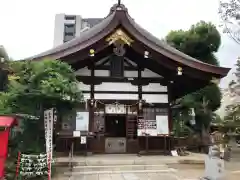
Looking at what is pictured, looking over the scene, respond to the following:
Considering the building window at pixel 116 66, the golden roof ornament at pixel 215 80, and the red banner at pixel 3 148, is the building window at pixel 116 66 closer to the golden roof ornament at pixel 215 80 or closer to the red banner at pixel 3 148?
the golden roof ornament at pixel 215 80

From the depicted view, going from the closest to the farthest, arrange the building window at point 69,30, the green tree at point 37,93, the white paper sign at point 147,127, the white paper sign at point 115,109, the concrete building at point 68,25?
the green tree at point 37,93 < the white paper sign at point 147,127 < the white paper sign at point 115,109 < the concrete building at point 68,25 < the building window at point 69,30

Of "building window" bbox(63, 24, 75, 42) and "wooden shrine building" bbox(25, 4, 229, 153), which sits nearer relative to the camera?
"wooden shrine building" bbox(25, 4, 229, 153)

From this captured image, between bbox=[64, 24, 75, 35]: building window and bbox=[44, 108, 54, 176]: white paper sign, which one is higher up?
bbox=[64, 24, 75, 35]: building window

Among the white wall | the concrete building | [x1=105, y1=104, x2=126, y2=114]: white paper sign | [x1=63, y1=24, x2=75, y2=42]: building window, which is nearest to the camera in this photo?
[x1=105, y1=104, x2=126, y2=114]: white paper sign

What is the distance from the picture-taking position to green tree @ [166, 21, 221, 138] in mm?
19078

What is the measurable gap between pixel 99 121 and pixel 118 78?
1980 mm

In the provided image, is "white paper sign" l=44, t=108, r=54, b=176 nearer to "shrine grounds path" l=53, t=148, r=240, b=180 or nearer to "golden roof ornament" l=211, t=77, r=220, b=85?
"shrine grounds path" l=53, t=148, r=240, b=180

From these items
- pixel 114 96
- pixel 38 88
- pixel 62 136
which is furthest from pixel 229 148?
pixel 38 88

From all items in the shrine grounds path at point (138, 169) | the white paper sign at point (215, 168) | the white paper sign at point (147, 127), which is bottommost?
the shrine grounds path at point (138, 169)

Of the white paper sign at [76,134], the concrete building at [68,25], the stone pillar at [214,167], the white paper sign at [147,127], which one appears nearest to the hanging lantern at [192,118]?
the white paper sign at [147,127]

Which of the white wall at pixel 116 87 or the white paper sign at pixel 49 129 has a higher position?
the white wall at pixel 116 87

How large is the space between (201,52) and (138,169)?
47.0 feet

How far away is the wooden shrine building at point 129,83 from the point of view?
10.3 metres

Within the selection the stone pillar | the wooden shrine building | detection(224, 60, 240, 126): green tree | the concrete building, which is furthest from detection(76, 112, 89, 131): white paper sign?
the concrete building
